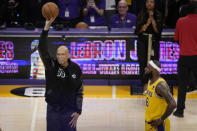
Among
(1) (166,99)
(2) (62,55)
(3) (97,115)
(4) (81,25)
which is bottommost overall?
(3) (97,115)

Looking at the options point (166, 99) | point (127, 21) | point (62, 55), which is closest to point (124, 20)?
point (127, 21)

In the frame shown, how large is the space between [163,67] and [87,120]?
349cm

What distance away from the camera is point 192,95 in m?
10.9

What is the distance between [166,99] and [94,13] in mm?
7242

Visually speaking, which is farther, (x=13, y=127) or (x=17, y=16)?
(x=17, y=16)

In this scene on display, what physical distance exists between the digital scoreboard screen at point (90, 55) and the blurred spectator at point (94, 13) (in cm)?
132

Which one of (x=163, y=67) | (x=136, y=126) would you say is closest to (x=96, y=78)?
(x=163, y=67)

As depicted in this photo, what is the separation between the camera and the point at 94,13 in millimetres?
12578

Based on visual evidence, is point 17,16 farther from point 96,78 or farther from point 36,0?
point 96,78

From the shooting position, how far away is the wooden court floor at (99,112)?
8.45 m

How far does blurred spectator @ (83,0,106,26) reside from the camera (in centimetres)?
1245

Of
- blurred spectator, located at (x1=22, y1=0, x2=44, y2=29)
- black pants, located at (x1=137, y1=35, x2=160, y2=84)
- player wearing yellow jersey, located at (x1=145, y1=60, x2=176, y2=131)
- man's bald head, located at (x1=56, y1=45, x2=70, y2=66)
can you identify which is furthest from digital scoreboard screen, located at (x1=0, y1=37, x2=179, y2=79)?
player wearing yellow jersey, located at (x1=145, y1=60, x2=176, y2=131)

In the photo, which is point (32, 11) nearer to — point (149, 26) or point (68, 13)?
point (68, 13)

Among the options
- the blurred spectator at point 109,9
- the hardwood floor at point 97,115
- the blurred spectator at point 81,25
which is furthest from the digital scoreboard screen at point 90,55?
the blurred spectator at point 109,9
